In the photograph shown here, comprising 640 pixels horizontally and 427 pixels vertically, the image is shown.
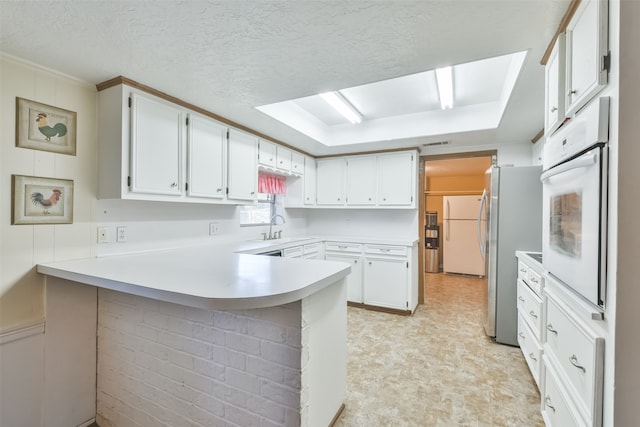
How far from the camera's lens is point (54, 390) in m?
1.71

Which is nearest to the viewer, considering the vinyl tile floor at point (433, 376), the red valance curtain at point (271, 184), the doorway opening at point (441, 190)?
the vinyl tile floor at point (433, 376)

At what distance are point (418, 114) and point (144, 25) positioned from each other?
2.72 metres

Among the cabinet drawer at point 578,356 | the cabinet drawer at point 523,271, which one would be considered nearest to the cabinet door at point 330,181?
the cabinet drawer at point 523,271

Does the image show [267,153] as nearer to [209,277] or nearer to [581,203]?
[209,277]

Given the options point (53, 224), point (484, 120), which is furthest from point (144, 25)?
point (484, 120)

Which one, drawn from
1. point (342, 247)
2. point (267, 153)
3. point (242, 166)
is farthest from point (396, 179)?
point (242, 166)

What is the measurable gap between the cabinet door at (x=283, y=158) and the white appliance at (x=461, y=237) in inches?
156

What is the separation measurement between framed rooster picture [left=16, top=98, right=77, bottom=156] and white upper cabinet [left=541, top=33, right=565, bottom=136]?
2.81 m

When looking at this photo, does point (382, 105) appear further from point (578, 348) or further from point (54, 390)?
point (54, 390)

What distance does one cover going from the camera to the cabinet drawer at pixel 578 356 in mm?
997

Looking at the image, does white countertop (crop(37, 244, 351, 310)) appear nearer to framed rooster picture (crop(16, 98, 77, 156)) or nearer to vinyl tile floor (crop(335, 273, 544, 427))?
framed rooster picture (crop(16, 98, 77, 156))

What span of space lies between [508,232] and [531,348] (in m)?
1.02

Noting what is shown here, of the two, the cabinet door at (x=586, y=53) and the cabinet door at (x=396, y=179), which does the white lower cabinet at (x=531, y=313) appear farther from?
the cabinet door at (x=396, y=179)

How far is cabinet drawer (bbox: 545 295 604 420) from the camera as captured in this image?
1.00 meters
